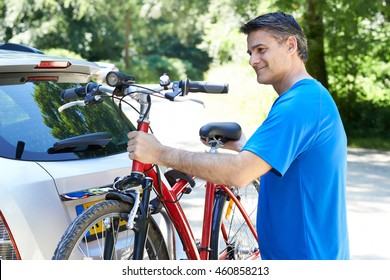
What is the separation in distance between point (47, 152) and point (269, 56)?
1259 mm

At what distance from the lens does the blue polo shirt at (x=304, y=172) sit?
8.98ft

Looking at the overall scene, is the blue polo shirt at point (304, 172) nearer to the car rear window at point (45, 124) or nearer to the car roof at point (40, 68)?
the car rear window at point (45, 124)

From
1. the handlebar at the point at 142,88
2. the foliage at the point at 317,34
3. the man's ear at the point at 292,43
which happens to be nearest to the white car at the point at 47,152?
the handlebar at the point at 142,88

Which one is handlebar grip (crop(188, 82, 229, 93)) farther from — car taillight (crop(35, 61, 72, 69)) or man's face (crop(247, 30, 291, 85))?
car taillight (crop(35, 61, 72, 69))

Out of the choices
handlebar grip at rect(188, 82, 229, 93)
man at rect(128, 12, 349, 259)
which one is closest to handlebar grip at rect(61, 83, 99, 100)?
handlebar grip at rect(188, 82, 229, 93)

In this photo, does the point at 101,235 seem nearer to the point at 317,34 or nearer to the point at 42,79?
the point at 42,79

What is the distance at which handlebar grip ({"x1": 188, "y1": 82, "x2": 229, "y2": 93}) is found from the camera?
11.0 ft

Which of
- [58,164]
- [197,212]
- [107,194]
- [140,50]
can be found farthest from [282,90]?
[140,50]

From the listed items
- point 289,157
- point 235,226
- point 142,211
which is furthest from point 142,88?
point 235,226

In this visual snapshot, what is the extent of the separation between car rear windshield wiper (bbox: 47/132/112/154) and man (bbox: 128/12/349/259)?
0.71 meters

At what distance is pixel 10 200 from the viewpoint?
320 centimetres

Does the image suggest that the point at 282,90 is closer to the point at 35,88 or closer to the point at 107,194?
the point at 107,194

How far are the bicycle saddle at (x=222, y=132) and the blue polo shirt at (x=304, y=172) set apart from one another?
1058 mm

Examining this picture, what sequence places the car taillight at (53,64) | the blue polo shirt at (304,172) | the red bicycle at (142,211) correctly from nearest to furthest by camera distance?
Answer: 1. the blue polo shirt at (304,172)
2. the red bicycle at (142,211)
3. the car taillight at (53,64)
